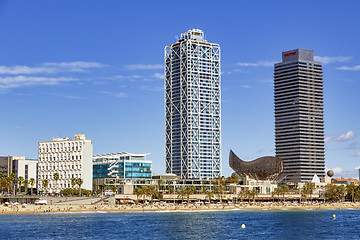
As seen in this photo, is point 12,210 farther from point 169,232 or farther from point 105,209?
point 169,232

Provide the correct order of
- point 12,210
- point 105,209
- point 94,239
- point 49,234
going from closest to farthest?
point 94,239, point 49,234, point 12,210, point 105,209

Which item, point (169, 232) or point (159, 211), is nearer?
point (169, 232)

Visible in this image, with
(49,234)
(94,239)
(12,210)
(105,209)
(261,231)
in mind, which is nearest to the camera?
(94,239)

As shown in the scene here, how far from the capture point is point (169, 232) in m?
119

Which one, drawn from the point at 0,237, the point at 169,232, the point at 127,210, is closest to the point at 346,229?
the point at 169,232

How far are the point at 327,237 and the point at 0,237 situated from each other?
61059 mm

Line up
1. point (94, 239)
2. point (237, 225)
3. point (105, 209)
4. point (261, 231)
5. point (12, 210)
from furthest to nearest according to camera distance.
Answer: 1. point (105, 209)
2. point (12, 210)
3. point (237, 225)
4. point (261, 231)
5. point (94, 239)

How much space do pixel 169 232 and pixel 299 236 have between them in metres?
25.9

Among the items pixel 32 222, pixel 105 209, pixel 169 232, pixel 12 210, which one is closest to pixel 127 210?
pixel 105 209

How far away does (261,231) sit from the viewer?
12256 cm

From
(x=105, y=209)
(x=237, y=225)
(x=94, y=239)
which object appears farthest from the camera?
(x=105, y=209)

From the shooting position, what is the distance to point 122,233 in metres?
117

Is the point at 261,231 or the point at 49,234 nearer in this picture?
the point at 49,234

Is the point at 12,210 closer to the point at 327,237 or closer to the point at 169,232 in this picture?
the point at 169,232
